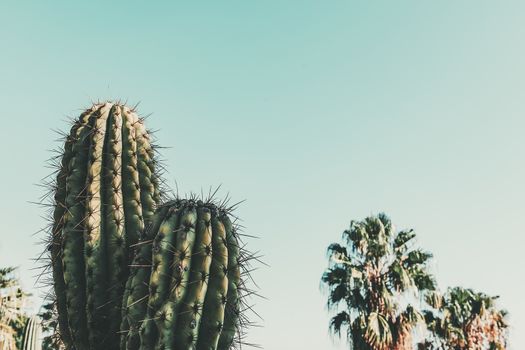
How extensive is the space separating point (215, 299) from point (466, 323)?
21.1m

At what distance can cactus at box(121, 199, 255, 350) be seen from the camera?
8.55ft

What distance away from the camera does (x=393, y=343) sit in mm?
15039

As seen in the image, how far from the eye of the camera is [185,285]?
106 inches

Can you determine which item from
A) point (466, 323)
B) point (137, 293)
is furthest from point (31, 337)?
point (466, 323)

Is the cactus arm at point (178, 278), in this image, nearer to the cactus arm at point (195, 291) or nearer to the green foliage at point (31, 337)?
the cactus arm at point (195, 291)

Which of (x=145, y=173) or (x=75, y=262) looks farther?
(x=145, y=173)

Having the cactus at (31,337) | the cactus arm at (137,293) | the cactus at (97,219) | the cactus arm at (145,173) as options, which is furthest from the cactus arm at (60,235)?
the cactus at (31,337)

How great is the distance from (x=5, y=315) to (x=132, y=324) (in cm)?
2076

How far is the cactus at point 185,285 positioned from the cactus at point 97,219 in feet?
0.76

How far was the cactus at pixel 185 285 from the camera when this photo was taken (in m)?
2.61

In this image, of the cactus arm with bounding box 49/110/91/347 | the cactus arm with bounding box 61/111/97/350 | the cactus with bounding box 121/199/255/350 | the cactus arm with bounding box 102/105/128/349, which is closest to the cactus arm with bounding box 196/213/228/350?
the cactus with bounding box 121/199/255/350

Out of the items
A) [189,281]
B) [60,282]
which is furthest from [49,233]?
[189,281]

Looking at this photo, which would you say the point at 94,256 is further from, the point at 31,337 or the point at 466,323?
the point at 466,323

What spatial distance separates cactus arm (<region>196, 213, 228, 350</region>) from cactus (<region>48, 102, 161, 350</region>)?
0.59 m
